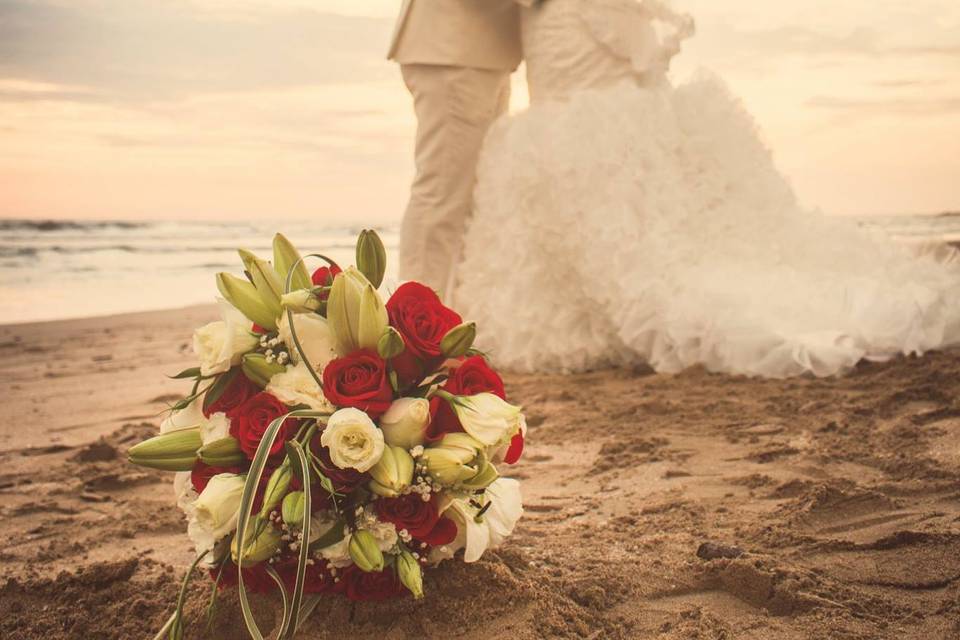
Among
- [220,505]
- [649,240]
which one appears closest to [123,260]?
[649,240]

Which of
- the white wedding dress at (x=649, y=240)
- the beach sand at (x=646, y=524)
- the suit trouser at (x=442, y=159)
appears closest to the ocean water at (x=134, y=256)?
the white wedding dress at (x=649, y=240)

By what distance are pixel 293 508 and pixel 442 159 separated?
8.76ft

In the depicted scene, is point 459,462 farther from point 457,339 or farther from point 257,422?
point 257,422

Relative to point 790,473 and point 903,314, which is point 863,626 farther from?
point 903,314

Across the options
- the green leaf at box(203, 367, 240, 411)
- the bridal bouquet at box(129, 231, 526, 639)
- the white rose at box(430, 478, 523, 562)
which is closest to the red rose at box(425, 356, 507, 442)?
the bridal bouquet at box(129, 231, 526, 639)

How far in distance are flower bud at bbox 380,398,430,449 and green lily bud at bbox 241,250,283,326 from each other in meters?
0.25

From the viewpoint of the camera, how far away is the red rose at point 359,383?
1.16m

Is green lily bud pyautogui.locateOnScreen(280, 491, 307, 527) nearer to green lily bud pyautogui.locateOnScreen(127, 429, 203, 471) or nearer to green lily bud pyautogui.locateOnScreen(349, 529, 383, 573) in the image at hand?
green lily bud pyautogui.locateOnScreen(349, 529, 383, 573)

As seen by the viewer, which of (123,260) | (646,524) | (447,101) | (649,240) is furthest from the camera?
(123,260)

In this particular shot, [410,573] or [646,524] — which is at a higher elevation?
[410,573]

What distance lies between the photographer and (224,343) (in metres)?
1.25

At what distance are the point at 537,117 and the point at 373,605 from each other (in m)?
2.65

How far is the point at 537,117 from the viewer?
140 inches

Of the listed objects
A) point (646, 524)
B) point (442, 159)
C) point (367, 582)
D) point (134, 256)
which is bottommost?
point (646, 524)
